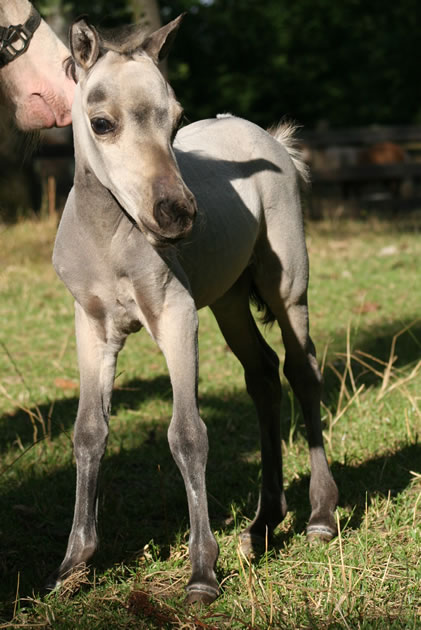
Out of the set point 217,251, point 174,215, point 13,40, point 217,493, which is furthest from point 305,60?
point 174,215

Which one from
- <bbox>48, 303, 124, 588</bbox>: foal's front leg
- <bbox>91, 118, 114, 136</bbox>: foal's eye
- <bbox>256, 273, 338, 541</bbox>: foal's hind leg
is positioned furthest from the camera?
<bbox>256, 273, 338, 541</bbox>: foal's hind leg

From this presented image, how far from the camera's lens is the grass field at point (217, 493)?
114 inches

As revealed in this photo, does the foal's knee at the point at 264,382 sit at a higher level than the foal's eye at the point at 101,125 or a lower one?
lower

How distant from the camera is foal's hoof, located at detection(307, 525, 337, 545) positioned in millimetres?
3594

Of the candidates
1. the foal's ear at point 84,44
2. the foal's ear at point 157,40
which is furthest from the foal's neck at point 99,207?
the foal's ear at point 157,40

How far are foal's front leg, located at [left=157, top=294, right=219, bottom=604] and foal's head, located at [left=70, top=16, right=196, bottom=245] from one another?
1.35 feet

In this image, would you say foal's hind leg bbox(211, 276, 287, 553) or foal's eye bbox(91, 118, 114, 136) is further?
foal's hind leg bbox(211, 276, 287, 553)

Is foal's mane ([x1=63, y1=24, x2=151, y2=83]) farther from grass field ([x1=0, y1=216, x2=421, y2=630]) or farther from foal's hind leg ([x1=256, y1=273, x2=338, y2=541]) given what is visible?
grass field ([x1=0, y1=216, x2=421, y2=630])

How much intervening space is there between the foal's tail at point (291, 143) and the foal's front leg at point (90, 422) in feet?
5.02

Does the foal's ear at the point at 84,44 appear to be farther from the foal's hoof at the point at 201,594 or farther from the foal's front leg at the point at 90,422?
the foal's hoof at the point at 201,594

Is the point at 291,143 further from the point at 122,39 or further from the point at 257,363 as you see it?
the point at 122,39

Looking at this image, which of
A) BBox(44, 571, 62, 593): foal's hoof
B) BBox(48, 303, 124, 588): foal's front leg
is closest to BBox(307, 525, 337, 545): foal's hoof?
BBox(48, 303, 124, 588): foal's front leg

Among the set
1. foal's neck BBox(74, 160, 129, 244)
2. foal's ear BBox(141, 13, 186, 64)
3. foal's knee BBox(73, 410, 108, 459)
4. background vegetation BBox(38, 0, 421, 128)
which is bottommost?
background vegetation BBox(38, 0, 421, 128)

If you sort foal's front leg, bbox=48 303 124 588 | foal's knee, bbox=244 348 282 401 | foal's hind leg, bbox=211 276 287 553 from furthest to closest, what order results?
foal's knee, bbox=244 348 282 401 → foal's hind leg, bbox=211 276 287 553 → foal's front leg, bbox=48 303 124 588
